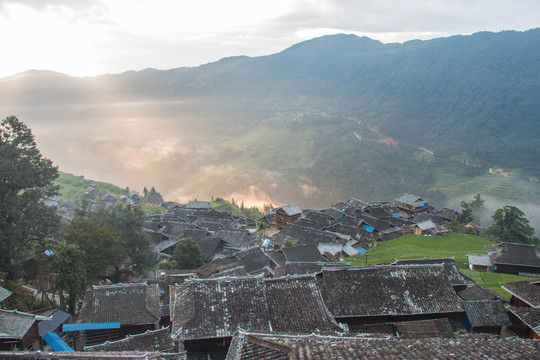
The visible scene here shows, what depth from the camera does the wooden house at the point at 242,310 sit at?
54.0ft

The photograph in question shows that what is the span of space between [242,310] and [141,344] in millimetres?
5330

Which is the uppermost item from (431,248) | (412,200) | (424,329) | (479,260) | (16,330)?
(16,330)

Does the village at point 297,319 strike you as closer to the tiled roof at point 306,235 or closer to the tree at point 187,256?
the tree at point 187,256

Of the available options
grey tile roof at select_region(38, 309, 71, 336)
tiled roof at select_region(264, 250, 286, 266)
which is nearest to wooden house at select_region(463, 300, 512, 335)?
tiled roof at select_region(264, 250, 286, 266)

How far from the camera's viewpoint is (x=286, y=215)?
62.8 m

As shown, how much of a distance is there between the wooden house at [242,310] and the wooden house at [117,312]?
17.3 ft

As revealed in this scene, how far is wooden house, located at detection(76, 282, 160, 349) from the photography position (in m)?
21.6

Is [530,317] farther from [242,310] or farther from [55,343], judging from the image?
[55,343]

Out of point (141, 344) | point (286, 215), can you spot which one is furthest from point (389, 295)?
point (286, 215)

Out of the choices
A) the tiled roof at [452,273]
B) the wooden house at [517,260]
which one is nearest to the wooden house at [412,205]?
the wooden house at [517,260]

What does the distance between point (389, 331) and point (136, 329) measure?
14901mm

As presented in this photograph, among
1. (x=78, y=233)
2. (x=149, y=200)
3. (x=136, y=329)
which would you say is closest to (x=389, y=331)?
(x=136, y=329)

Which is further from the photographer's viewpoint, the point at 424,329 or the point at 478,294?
the point at 478,294

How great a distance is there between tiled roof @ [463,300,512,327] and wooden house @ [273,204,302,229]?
41.4 m
